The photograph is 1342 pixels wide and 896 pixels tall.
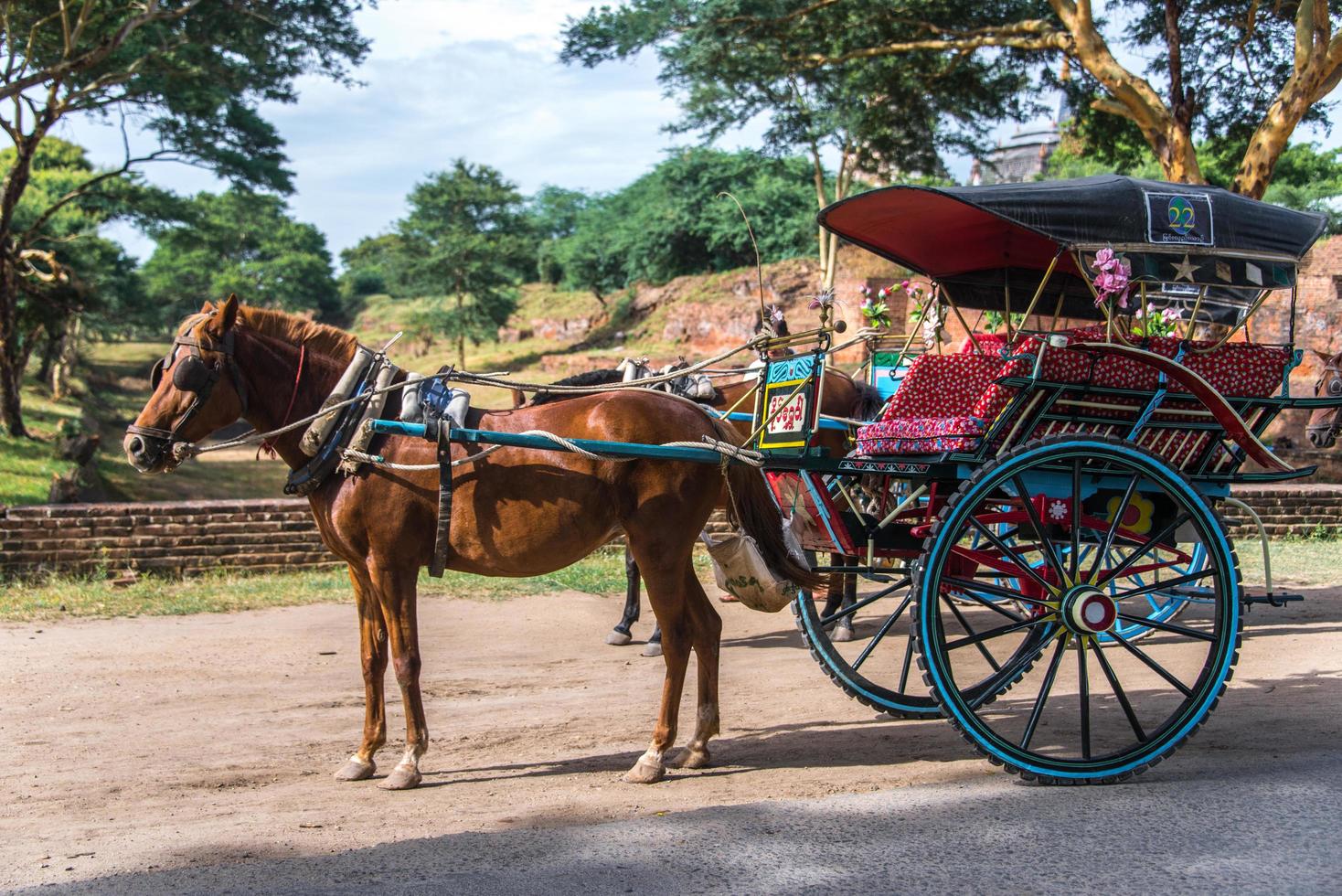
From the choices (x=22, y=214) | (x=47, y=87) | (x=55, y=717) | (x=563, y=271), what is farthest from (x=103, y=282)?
(x=55, y=717)

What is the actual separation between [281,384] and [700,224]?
121ft

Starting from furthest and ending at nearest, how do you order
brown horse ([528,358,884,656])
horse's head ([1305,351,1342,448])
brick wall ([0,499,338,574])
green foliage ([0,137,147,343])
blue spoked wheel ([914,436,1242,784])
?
green foliage ([0,137,147,343])
brick wall ([0,499,338,574])
brown horse ([528,358,884,656])
horse's head ([1305,351,1342,448])
blue spoked wheel ([914,436,1242,784])

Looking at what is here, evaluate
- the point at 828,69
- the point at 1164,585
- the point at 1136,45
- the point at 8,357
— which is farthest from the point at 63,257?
→ the point at 1164,585

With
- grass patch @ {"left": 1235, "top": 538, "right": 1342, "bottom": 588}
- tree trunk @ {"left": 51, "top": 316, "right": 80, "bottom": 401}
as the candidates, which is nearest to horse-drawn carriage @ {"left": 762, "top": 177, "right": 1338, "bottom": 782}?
grass patch @ {"left": 1235, "top": 538, "right": 1342, "bottom": 588}

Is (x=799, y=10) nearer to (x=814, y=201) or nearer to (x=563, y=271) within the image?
(x=814, y=201)

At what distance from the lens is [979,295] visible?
6.50m

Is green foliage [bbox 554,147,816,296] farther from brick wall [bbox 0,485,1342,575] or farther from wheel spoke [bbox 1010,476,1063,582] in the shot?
wheel spoke [bbox 1010,476,1063,582]

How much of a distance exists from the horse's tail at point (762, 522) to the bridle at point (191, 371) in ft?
7.53

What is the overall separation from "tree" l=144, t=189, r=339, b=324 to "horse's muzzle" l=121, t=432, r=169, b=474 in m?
54.6

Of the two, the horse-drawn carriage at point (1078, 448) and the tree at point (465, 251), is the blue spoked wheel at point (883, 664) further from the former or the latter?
the tree at point (465, 251)

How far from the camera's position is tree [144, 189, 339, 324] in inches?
2512

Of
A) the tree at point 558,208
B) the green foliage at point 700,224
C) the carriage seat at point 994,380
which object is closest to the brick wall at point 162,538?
the carriage seat at point 994,380

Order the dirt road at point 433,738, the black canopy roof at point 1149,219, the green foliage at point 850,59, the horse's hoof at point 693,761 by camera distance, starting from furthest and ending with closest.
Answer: the green foliage at point 850,59
the horse's hoof at point 693,761
the black canopy roof at point 1149,219
the dirt road at point 433,738

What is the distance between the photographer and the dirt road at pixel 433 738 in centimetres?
435
